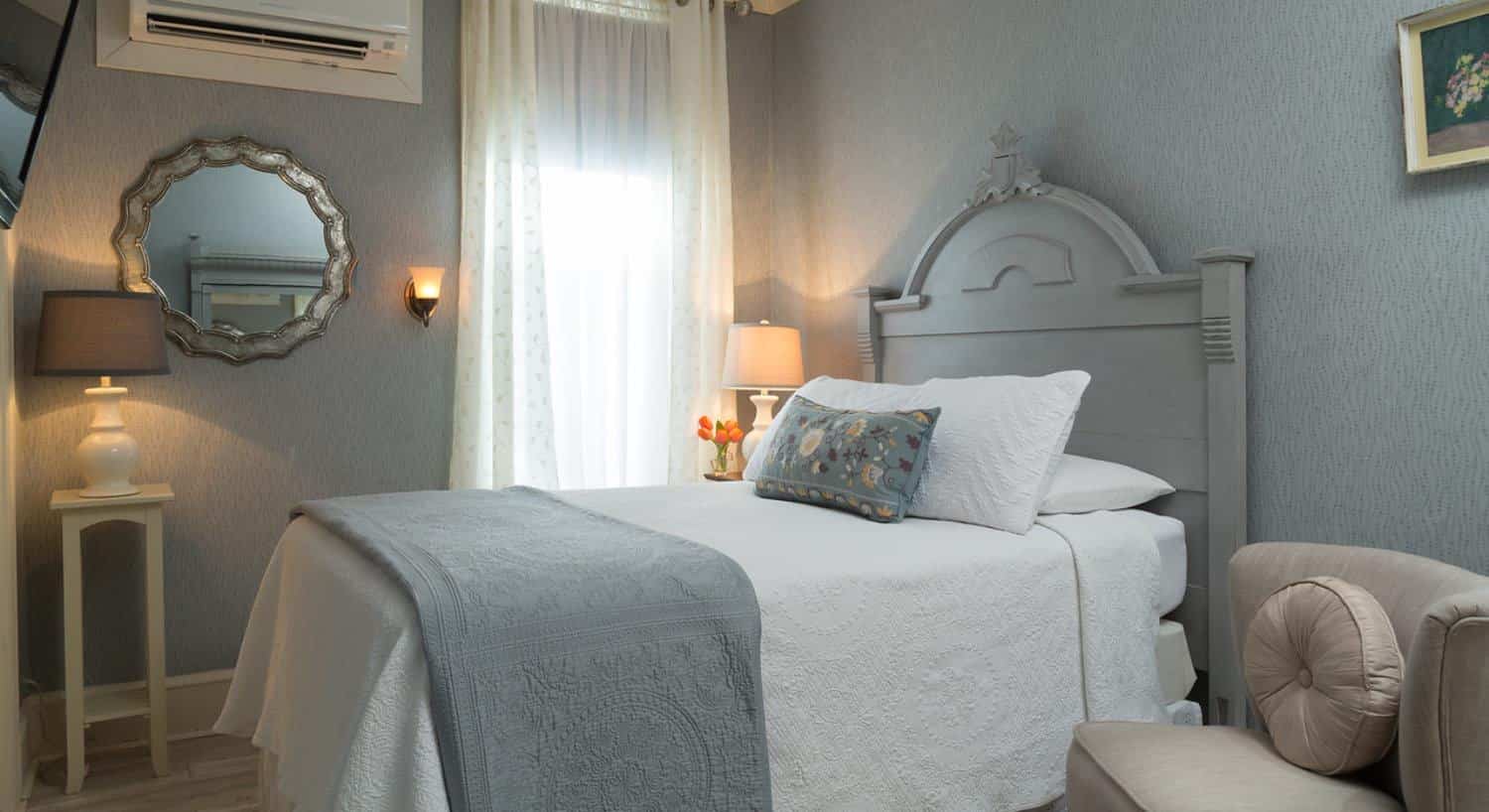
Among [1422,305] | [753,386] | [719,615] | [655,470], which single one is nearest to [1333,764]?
[719,615]

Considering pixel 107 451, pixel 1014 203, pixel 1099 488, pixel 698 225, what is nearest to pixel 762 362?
pixel 698 225

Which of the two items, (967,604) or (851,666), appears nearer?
(851,666)

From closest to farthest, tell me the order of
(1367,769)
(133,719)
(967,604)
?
(1367,769) < (967,604) < (133,719)

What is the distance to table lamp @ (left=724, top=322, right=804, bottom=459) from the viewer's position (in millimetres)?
3973

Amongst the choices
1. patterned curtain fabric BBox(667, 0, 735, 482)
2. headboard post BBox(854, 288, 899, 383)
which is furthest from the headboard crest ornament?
patterned curtain fabric BBox(667, 0, 735, 482)

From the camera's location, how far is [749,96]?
456cm

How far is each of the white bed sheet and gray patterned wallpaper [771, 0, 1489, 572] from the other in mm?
514

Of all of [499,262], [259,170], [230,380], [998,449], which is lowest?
[998,449]

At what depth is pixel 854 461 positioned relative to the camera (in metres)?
2.65

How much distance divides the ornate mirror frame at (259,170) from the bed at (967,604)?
47.4 inches

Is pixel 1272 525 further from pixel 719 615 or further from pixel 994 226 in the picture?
pixel 719 615

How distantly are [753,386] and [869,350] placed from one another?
1.59ft

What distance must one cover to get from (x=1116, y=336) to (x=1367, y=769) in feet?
4.66

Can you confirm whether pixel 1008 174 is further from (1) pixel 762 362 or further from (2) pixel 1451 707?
(2) pixel 1451 707
